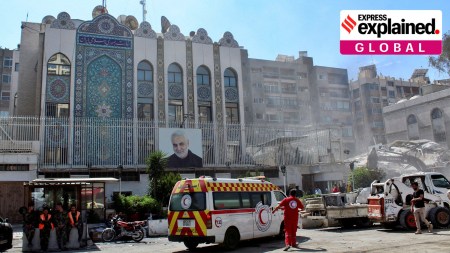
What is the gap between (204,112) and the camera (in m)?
34.7

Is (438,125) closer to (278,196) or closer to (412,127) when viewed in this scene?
(412,127)

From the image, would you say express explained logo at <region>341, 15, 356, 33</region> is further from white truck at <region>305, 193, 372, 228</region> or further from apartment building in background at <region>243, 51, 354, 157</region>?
apartment building in background at <region>243, 51, 354, 157</region>

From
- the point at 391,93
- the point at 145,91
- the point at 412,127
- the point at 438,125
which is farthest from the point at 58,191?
the point at 391,93

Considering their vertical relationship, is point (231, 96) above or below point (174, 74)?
below

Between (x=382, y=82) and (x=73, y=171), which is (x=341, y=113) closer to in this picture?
(x=382, y=82)

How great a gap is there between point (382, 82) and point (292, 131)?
4331 cm

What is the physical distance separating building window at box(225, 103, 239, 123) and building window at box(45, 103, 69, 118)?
13.1 meters

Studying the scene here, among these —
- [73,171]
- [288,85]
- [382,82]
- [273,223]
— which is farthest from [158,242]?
[382,82]

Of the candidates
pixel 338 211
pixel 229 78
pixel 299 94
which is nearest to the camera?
pixel 338 211

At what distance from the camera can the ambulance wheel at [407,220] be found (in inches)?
583

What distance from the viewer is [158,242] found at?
51.0 feet

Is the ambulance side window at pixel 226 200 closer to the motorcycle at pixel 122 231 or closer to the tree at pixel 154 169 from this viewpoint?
the motorcycle at pixel 122 231

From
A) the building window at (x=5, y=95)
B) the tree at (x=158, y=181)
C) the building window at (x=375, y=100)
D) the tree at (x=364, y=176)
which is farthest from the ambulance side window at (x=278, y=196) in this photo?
the building window at (x=375, y=100)

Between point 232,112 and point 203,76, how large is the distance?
4020mm
